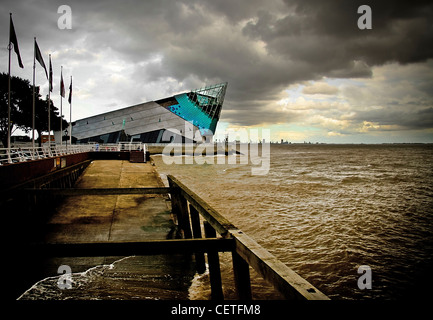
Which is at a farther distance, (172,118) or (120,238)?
(172,118)

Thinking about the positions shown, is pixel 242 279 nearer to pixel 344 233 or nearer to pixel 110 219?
pixel 110 219

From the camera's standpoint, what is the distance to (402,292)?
614cm

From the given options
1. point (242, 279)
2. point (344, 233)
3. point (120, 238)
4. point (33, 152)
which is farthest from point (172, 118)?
point (242, 279)

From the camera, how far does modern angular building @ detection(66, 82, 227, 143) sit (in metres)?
81.6

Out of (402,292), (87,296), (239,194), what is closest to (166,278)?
(87,296)

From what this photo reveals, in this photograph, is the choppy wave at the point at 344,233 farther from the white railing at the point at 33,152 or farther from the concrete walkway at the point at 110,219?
the white railing at the point at 33,152

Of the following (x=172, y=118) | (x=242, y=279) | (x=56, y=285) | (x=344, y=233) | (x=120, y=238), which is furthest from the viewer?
(x=172, y=118)

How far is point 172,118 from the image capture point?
3228 inches

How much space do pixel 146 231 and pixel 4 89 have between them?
4602 centimetres

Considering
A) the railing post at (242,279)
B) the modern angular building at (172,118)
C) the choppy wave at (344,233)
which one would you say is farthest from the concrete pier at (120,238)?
the modern angular building at (172,118)

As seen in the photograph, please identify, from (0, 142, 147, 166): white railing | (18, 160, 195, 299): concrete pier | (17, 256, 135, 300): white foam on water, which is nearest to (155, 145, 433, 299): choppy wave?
(18, 160, 195, 299): concrete pier

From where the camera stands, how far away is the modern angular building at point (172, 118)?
81.6 meters

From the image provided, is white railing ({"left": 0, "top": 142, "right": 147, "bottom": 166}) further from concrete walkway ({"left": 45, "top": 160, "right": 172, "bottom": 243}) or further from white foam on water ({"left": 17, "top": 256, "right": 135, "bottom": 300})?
white foam on water ({"left": 17, "top": 256, "right": 135, "bottom": 300})
